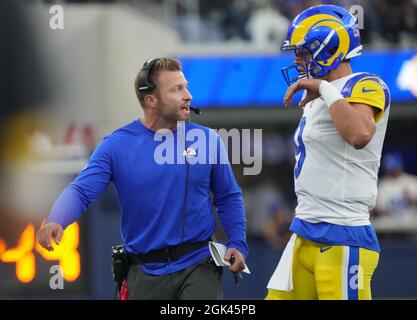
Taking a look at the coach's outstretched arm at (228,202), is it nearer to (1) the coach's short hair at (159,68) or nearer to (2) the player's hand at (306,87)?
(1) the coach's short hair at (159,68)

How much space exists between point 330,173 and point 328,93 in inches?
16.5

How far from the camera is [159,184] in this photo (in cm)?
538

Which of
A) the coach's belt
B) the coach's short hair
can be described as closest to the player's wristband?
the coach's short hair

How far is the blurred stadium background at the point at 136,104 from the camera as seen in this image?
965 centimetres

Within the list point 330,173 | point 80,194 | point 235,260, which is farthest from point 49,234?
point 330,173

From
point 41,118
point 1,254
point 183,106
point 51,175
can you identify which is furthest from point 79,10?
point 183,106

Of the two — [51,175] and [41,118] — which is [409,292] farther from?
[41,118]

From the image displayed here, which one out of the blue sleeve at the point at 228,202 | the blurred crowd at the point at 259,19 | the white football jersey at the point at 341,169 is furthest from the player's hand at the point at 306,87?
the blurred crowd at the point at 259,19

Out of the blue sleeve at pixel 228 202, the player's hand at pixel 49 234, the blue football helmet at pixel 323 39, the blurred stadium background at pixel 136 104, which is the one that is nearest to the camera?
the player's hand at pixel 49 234

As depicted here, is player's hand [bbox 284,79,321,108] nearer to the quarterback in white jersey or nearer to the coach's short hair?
the quarterback in white jersey

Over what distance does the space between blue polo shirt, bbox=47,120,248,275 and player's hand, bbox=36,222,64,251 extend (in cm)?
21

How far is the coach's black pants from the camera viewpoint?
5305 millimetres

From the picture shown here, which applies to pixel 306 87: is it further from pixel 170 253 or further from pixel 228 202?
pixel 170 253

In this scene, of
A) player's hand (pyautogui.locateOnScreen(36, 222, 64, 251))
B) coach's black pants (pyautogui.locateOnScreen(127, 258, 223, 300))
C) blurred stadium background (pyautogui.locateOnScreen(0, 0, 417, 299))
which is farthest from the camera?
blurred stadium background (pyautogui.locateOnScreen(0, 0, 417, 299))
